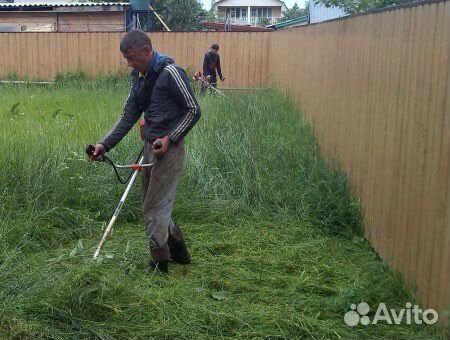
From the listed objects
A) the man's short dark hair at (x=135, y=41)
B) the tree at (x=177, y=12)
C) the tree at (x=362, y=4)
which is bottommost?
the man's short dark hair at (x=135, y=41)

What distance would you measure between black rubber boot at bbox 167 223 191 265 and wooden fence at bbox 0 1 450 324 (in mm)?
1468

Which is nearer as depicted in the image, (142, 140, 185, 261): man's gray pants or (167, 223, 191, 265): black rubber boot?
(142, 140, 185, 261): man's gray pants

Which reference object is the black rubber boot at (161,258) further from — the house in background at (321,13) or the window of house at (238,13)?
the window of house at (238,13)

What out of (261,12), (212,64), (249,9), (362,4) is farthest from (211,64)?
(261,12)

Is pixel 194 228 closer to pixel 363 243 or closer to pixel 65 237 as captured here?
pixel 65 237

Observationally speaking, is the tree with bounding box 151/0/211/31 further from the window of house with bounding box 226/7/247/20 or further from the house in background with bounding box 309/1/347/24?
the window of house with bounding box 226/7/247/20

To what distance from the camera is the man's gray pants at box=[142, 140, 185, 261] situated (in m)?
4.62

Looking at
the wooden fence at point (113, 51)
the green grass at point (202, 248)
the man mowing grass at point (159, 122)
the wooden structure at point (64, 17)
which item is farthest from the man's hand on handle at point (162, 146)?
the wooden structure at point (64, 17)

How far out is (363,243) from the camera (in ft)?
17.8

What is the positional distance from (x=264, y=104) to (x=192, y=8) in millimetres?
28731

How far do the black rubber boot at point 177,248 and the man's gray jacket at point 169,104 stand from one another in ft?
2.43

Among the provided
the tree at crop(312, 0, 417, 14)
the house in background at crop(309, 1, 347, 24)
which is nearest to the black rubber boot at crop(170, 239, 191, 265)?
the tree at crop(312, 0, 417, 14)

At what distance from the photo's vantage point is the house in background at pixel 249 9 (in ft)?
245

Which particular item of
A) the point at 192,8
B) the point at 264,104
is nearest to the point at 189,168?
the point at 264,104
